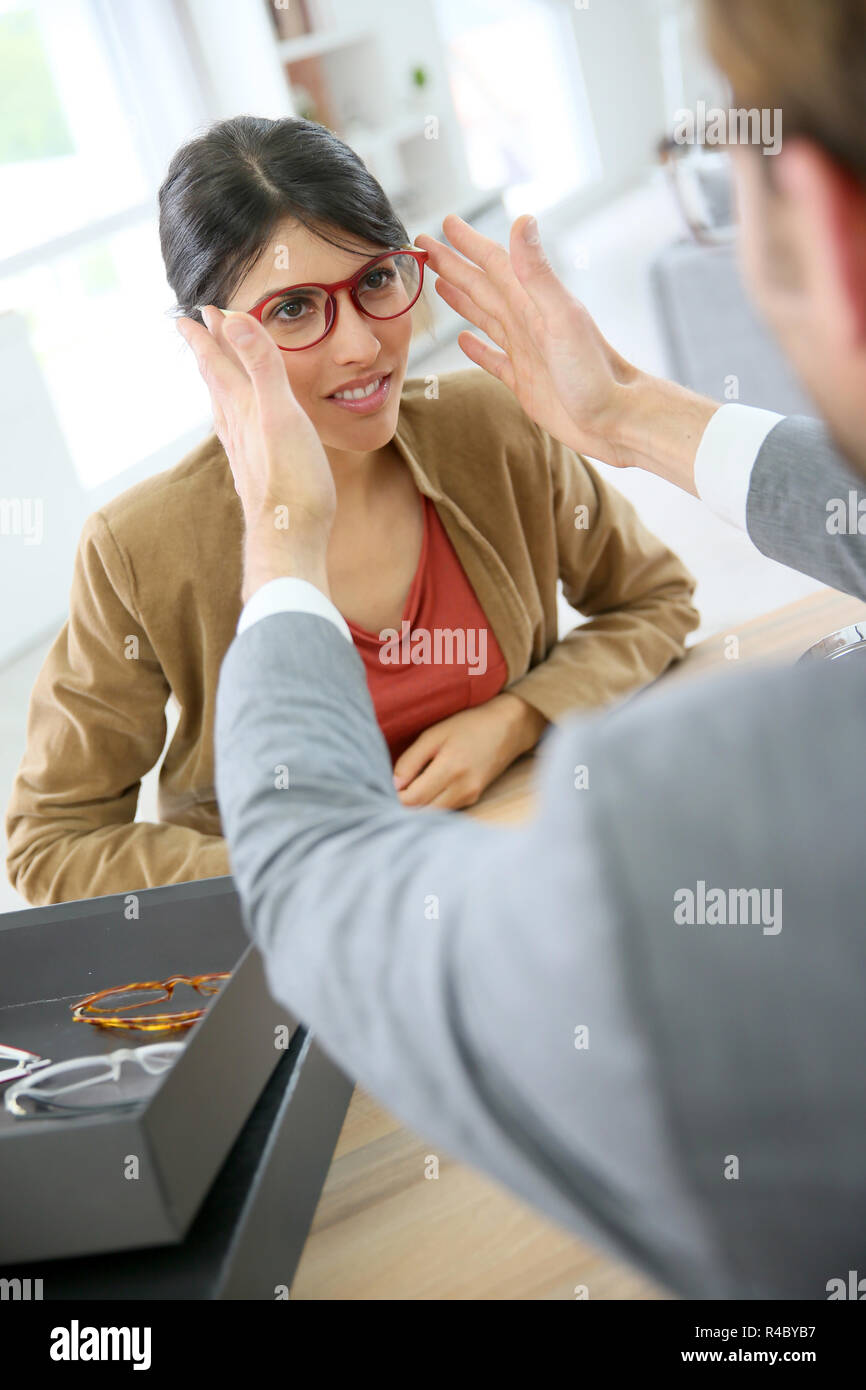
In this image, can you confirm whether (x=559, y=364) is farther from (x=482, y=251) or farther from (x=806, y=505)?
(x=806, y=505)

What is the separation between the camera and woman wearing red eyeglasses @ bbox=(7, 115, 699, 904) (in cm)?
135

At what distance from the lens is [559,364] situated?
1.23 m

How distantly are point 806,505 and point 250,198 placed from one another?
0.73 m

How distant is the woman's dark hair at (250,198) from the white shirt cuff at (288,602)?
0.77m

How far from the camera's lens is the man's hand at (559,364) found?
117 cm

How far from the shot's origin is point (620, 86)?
409 inches

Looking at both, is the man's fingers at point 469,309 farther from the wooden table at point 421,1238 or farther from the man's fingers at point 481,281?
the wooden table at point 421,1238

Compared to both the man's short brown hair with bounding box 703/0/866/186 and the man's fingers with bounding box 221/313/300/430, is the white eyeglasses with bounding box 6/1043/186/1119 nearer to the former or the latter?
the man's fingers with bounding box 221/313/300/430

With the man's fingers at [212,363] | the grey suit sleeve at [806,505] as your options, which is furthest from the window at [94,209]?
the grey suit sleeve at [806,505]

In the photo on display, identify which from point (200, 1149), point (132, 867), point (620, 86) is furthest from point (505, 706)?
point (620, 86)

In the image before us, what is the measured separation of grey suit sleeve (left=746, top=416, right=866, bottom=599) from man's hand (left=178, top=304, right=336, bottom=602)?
1.32 ft

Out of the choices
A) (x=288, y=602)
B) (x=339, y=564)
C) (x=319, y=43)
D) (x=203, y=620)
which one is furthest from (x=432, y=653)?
(x=319, y=43)

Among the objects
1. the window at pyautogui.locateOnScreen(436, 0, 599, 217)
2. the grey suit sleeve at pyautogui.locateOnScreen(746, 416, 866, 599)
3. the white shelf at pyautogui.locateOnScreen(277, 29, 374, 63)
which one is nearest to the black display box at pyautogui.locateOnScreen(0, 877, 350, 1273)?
the grey suit sleeve at pyautogui.locateOnScreen(746, 416, 866, 599)
